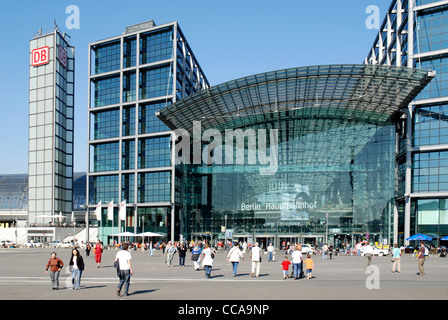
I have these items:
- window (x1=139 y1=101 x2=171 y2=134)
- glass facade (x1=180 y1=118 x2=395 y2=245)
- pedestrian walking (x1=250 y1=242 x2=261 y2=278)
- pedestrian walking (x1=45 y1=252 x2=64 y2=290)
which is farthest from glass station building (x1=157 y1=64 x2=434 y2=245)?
pedestrian walking (x1=45 y1=252 x2=64 y2=290)

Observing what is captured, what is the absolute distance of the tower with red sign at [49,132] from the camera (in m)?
105

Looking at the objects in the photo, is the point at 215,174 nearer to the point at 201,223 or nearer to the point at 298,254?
the point at 201,223

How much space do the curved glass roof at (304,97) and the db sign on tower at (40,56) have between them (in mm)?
53109

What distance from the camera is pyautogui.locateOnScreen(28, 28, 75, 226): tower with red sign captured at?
4134 inches

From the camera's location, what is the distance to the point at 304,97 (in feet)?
214

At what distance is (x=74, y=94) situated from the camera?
113 meters

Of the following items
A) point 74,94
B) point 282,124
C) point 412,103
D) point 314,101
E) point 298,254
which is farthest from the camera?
point 74,94

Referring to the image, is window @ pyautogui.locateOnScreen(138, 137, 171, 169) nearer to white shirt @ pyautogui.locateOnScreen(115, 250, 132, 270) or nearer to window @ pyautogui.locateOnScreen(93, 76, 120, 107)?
window @ pyautogui.locateOnScreen(93, 76, 120, 107)

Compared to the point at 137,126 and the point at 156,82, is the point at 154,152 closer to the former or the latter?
the point at 137,126

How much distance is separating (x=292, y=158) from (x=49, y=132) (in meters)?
60.0

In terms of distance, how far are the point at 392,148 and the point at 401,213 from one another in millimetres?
9855

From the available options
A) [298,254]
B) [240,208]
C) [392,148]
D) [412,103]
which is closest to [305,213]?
[240,208]

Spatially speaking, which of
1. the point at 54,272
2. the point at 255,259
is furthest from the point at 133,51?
the point at 54,272

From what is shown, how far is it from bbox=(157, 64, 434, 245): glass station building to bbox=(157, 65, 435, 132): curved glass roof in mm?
144
